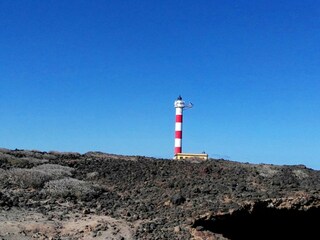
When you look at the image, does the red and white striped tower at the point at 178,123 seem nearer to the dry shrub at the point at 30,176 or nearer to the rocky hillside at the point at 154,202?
the rocky hillside at the point at 154,202

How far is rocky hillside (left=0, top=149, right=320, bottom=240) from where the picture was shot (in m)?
11.7

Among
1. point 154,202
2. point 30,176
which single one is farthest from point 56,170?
point 154,202

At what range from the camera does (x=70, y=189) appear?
14.4 meters

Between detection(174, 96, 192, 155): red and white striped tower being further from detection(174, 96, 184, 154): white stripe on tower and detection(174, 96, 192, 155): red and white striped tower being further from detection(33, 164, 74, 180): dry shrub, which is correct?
detection(33, 164, 74, 180): dry shrub

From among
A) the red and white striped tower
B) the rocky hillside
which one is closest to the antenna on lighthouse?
the red and white striped tower

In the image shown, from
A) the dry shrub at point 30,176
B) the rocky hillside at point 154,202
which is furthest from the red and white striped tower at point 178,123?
the dry shrub at point 30,176

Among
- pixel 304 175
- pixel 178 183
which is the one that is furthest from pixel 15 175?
pixel 304 175

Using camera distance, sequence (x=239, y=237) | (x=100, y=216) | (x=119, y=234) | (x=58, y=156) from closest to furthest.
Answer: (x=119, y=234) → (x=100, y=216) → (x=239, y=237) → (x=58, y=156)

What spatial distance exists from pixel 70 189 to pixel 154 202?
2582 millimetres

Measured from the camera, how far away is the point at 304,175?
17984mm

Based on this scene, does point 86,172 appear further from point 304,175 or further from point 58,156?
point 304,175

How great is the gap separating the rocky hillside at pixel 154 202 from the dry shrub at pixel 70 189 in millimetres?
28

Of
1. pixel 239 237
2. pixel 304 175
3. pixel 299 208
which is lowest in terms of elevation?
pixel 239 237

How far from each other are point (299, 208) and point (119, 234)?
18.0 ft
